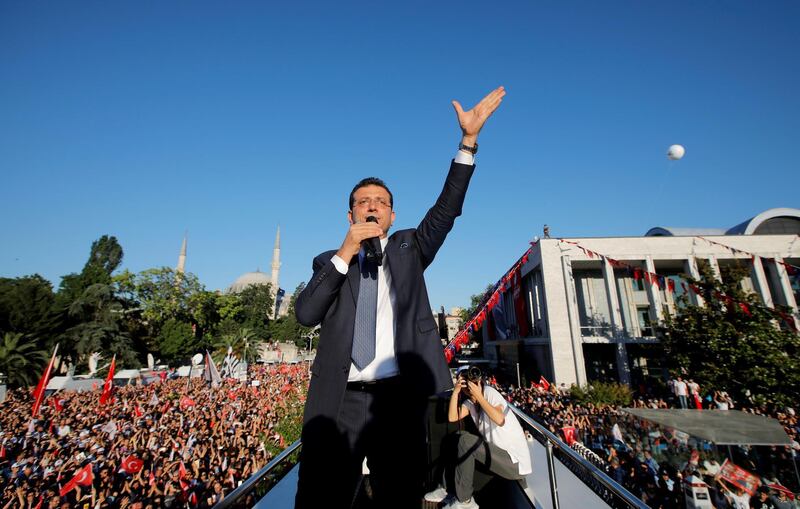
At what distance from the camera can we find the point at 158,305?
4356 centimetres

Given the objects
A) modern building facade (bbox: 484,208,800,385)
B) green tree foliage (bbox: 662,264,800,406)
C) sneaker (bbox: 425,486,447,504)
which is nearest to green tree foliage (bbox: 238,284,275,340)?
modern building facade (bbox: 484,208,800,385)

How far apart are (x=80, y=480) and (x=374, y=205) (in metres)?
9.18

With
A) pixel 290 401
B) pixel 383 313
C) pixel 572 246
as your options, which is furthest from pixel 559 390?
pixel 383 313

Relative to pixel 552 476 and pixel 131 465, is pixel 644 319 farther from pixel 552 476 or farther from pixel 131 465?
pixel 131 465

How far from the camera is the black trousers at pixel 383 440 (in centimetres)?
176

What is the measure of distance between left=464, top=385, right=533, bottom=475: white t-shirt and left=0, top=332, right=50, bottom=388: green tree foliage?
34.3m

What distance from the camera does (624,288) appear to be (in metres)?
29.0

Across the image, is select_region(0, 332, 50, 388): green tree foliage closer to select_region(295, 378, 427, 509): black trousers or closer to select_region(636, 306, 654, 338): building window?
select_region(295, 378, 427, 509): black trousers

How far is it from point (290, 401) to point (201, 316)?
33372 mm

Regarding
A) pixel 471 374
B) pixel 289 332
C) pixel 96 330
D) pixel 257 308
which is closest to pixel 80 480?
pixel 471 374

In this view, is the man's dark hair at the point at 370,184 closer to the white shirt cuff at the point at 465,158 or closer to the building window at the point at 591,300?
the white shirt cuff at the point at 465,158

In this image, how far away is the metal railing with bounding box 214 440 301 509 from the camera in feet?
5.40

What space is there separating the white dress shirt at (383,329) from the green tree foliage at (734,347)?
1847cm

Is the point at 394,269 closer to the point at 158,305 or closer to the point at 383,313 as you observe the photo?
the point at 383,313
